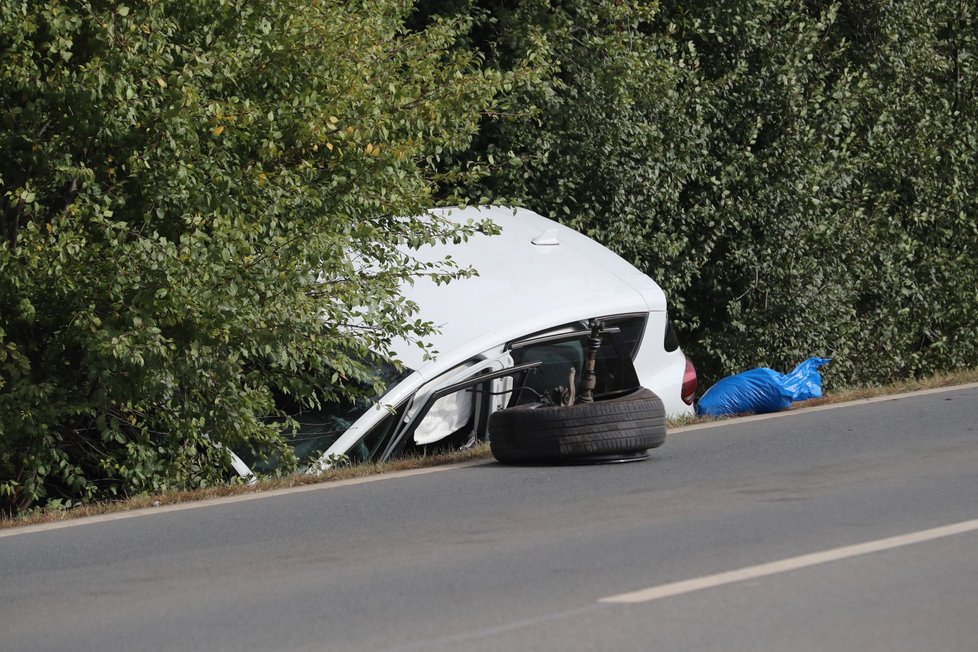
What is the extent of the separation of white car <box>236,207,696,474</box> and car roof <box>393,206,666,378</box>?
1 cm

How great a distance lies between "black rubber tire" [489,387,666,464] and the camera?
930 centimetres

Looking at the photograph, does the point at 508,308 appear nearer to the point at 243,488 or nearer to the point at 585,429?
the point at 585,429

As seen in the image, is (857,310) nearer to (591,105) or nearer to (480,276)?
(591,105)

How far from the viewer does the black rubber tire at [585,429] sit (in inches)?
366

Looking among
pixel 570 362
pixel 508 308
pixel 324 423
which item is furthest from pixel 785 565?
pixel 324 423

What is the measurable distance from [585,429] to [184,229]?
10.4 ft

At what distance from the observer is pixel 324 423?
10.6 m

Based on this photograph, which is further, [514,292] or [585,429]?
[514,292]

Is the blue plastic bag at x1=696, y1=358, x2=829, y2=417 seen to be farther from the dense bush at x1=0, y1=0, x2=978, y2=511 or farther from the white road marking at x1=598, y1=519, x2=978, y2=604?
the white road marking at x1=598, y1=519, x2=978, y2=604

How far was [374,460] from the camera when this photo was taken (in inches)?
408

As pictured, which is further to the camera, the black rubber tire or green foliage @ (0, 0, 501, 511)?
the black rubber tire

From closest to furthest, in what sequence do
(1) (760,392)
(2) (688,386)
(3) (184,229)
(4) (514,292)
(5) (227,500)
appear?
(5) (227,500)
(3) (184,229)
(4) (514,292)
(2) (688,386)
(1) (760,392)

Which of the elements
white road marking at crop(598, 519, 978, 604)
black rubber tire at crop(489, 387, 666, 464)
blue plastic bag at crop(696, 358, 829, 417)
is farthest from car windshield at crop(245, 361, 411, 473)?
white road marking at crop(598, 519, 978, 604)

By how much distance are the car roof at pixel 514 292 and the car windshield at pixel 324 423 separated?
19 centimetres
